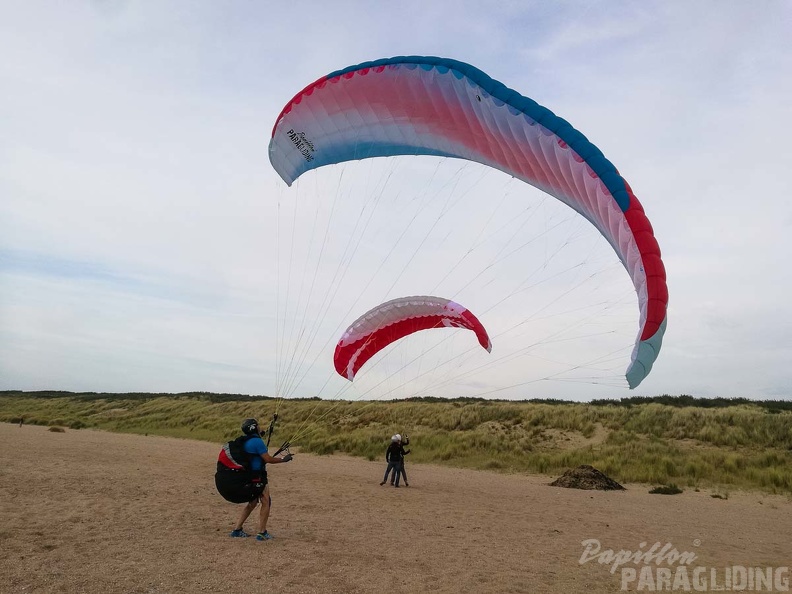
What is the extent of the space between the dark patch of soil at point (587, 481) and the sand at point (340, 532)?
1.61ft

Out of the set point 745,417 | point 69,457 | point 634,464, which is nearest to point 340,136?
point 69,457

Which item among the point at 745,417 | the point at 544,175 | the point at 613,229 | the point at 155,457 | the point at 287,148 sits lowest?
the point at 155,457

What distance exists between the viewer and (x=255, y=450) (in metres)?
6.27

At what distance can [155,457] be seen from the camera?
1619 centimetres

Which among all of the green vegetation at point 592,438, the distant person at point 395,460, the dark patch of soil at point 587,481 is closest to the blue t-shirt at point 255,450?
the green vegetation at point 592,438

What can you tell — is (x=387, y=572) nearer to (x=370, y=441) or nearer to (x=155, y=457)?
(x=155, y=457)

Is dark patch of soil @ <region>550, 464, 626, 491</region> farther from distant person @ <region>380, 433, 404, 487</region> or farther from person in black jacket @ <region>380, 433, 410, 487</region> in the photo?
distant person @ <region>380, 433, 404, 487</region>

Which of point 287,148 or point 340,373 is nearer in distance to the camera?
point 287,148

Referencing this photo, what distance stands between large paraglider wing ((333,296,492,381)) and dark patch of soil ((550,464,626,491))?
4.71m

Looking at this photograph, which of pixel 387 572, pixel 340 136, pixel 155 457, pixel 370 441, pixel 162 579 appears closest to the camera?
pixel 162 579

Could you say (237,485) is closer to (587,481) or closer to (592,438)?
(587,481)

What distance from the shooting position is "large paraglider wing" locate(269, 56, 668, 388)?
256 inches

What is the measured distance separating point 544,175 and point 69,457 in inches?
571

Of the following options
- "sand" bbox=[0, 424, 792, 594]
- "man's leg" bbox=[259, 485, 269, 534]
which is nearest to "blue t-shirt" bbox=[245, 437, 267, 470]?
"man's leg" bbox=[259, 485, 269, 534]
